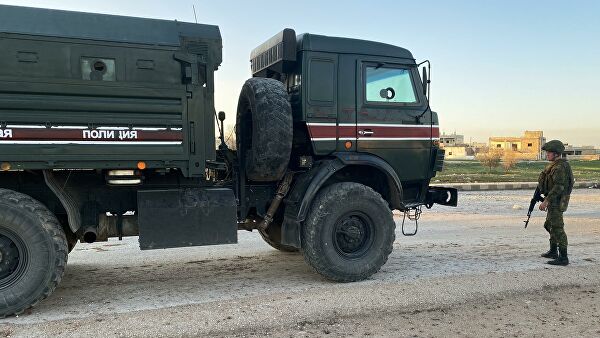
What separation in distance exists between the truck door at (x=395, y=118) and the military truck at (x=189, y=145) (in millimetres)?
19

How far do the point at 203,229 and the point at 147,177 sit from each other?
89 centimetres

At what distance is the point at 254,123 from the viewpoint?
5.53 metres

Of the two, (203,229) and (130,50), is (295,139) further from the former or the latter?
(130,50)

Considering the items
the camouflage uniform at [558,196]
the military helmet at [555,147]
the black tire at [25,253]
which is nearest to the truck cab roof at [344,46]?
the military helmet at [555,147]

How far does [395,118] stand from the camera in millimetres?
6297

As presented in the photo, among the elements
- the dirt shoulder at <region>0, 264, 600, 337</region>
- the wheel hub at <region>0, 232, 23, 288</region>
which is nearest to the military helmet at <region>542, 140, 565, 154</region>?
the dirt shoulder at <region>0, 264, 600, 337</region>

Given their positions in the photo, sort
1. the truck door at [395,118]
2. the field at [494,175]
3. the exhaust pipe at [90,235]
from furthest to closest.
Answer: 1. the field at [494,175]
2. the truck door at [395,118]
3. the exhaust pipe at [90,235]

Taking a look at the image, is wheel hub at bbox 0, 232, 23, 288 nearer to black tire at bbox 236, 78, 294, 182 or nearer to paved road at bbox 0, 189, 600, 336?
paved road at bbox 0, 189, 600, 336

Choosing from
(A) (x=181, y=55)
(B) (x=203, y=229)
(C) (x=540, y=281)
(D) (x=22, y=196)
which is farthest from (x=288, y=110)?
(C) (x=540, y=281)

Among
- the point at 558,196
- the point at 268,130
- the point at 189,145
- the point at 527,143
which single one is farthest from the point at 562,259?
the point at 527,143

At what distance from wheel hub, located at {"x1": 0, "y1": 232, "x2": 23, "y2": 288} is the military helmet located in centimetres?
706

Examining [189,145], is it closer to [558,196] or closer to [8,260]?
[8,260]

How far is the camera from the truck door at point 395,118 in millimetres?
6121

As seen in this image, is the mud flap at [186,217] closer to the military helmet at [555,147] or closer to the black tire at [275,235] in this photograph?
the black tire at [275,235]
